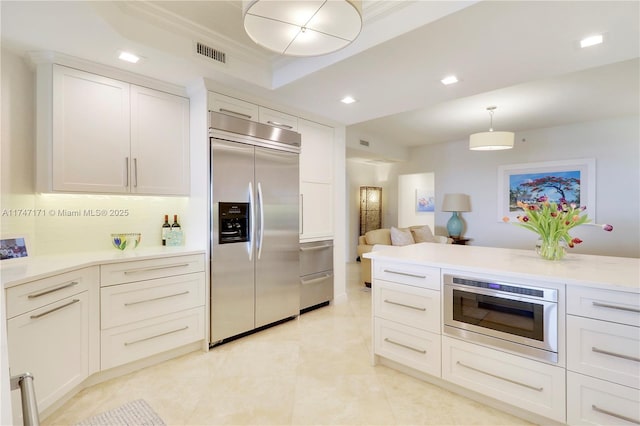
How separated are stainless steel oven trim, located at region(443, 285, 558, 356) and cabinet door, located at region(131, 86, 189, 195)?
92.8 inches

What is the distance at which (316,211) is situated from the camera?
3.85 meters

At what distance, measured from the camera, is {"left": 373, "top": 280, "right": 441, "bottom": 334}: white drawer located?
2176mm

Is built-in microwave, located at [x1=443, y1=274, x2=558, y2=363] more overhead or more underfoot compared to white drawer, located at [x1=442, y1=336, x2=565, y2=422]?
more overhead

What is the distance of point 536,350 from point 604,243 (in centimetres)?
469

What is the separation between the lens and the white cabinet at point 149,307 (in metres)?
2.29

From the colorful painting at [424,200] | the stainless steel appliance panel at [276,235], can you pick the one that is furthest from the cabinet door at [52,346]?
the colorful painting at [424,200]

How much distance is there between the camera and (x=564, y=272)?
5.80 feet

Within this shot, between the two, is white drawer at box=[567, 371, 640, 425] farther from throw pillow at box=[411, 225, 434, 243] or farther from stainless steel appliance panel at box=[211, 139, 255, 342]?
throw pillow at box=[411, 225, 434, 243]

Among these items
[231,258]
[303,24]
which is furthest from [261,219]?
[303,24]

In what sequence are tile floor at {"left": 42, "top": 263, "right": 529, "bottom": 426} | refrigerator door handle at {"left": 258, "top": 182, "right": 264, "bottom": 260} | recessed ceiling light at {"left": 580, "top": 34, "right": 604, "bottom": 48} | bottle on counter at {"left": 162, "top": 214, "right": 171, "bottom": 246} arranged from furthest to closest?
refrigerator door handle at {"left": 258, "top": 182, "right": 264, "bottom": 260} → bottle on counter at {"left": 162, "top": 214, "right": 171, "bottom": 246} → recessed ceiling light at {"left": 580, "top": 34, "right": 604, "bottom": 48} → tile floor at {"left": 42, "top": 263, "right": 529, "bottom": 426}

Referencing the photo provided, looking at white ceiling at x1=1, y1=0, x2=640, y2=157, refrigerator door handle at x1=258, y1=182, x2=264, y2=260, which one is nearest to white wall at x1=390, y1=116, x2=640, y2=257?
white ceiling at x1=1, y1=0, x2=640, y2=157

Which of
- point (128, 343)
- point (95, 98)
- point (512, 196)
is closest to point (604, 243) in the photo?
point (512, 196)

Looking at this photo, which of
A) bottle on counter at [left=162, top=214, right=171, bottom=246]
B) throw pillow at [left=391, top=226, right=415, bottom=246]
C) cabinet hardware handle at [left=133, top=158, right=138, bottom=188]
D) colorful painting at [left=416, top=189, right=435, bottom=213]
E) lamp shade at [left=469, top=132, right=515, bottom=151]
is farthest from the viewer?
colorful painting at [left=416, top=189, right=435, bottom=213]

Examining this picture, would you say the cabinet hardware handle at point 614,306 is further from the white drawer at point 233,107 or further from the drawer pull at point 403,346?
the white drawer at point 233,107
